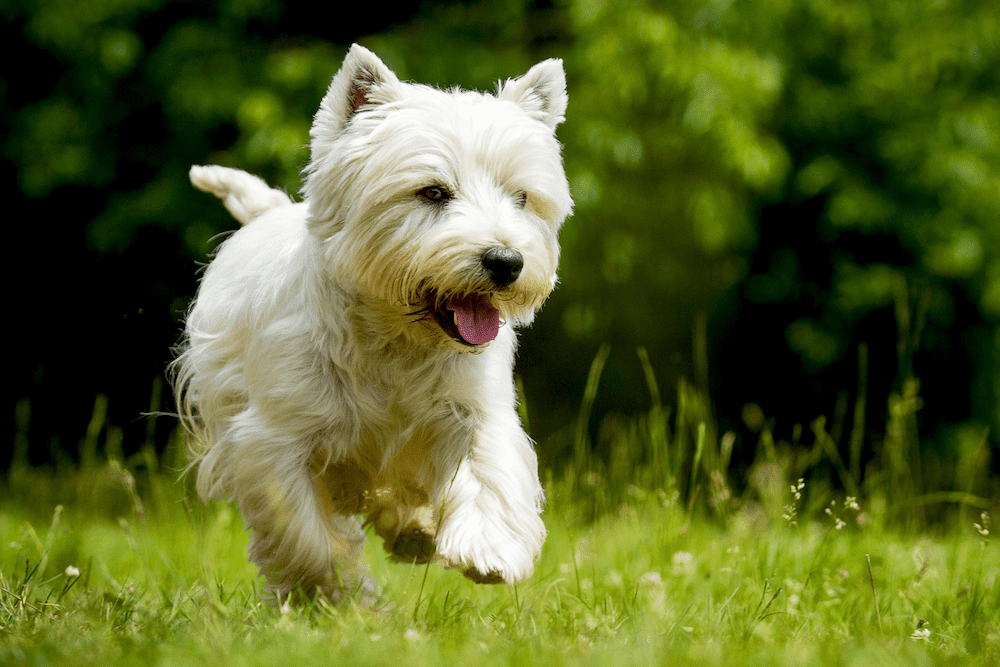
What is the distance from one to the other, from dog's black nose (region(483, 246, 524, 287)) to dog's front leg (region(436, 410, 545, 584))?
498 mm

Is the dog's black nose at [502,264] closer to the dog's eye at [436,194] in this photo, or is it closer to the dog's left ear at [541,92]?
the dog's eye at [436,194]

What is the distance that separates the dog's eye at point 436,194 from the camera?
3.29 meters

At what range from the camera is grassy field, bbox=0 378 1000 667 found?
2463 millimetres

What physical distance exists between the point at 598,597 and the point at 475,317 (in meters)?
1.02

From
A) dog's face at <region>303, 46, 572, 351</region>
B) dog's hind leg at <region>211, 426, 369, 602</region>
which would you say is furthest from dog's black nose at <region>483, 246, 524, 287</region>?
dog's hind leg at <region>211, 426, 369, 602</region>

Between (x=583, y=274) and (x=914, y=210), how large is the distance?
2.64 metres

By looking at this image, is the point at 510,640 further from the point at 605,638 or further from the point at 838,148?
the point at 838,148

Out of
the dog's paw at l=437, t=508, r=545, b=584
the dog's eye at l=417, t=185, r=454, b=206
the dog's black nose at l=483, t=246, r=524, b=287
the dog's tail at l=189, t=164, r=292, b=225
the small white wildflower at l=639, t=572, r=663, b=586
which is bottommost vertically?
the small white wildflower at l=639, t=572, r=663, b=586

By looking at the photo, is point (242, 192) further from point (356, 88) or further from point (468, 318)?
point (468, 318)

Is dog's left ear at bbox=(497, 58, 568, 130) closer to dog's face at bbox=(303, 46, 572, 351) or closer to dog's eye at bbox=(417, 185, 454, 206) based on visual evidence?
dog's face at bbox=(303, 46, 572, 351)

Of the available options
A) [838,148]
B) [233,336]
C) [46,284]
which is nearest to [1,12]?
[46,284]

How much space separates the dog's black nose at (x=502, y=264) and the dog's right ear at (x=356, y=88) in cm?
70

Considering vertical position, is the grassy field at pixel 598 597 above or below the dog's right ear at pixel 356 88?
below

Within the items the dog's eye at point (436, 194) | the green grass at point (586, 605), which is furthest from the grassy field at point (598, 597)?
the dog's eye at point (436, 194)
